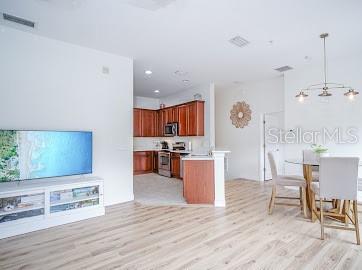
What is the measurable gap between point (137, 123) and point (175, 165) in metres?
2.18

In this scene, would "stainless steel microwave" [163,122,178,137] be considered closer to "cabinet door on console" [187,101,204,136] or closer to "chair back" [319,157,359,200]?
"cabinet door on console" [187,101,204,136]

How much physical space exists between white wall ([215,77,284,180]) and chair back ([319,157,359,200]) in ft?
10.8

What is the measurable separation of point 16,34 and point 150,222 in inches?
137

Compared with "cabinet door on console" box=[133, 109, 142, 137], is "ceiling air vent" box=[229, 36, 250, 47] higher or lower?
higher

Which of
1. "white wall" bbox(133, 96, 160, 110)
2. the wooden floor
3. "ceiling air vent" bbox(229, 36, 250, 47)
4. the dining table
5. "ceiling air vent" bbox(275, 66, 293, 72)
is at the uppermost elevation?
"ceiling air vent" bbox(275, 66, 293, 72)

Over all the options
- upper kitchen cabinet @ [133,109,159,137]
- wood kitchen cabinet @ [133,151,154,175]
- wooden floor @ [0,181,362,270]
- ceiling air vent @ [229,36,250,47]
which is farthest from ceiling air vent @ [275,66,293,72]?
wood kitchen cabinet @ [133,151,154,175]

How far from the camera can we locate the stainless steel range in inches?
274

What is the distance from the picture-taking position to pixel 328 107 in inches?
181

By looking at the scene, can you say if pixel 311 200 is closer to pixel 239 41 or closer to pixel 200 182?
pixel 200 182

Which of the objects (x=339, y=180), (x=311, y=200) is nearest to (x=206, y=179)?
(x=311, y=200)

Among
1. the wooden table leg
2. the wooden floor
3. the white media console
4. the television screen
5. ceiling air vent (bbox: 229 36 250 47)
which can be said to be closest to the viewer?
the wooden floor

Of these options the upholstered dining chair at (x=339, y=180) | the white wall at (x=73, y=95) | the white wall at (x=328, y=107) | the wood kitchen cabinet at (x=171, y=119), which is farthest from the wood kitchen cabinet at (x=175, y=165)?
the upholstered dining chair at (x=339, y=180)

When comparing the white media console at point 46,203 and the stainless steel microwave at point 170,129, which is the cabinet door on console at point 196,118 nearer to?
the stainless steel microwave at point 170,129

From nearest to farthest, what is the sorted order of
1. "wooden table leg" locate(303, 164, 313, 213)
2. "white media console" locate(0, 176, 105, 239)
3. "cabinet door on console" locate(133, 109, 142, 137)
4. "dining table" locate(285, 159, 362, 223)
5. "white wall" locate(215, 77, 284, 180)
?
"white media console" locate(0, 176, 105, 239) → "dining table" locate(285, 159, 362, 223) → "wooden table leg" locate(303, 164, 313, 213) → "white wall" locate(215, 77, 284, 180) → "cabinet door on console" locate(133, 109, 142, 137)
